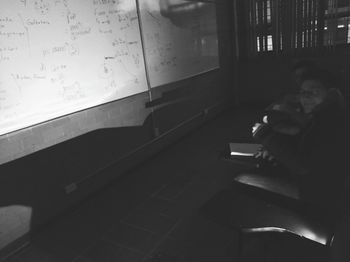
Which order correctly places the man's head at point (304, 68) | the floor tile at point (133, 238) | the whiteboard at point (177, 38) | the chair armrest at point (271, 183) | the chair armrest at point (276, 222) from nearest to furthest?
1. the chair armrest at point (276, 222)
2. the chair armrest at point (271, 183)
3. the man's head at point (304, 68)
4. the floor tile at point (133, 238)
5. the whiteboard at point (177, 38)

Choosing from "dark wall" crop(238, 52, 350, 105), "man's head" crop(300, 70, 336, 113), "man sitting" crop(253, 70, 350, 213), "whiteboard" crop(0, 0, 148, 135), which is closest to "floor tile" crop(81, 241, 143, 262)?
"whiteboard" crop(0, 0, 148, 135)

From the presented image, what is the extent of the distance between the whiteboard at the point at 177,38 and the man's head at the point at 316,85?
1893mm

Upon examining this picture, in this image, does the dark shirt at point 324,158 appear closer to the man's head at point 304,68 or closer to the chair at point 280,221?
the chair at point 280,221

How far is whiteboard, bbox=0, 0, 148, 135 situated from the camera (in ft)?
6.56

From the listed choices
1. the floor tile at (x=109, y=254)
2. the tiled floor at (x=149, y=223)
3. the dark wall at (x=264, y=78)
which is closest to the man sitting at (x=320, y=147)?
the tiled floor at (x=149, y=223)


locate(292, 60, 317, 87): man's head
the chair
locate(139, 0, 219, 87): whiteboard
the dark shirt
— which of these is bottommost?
the chair

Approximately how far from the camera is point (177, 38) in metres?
3.64

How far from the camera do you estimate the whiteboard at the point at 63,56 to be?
2.00 meters

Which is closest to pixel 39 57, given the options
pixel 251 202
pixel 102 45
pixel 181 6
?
pixel 102 45

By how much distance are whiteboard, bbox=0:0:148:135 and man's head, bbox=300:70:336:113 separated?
67.9 inches

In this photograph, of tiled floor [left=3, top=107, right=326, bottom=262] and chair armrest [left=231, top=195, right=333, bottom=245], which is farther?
tiled floor [left=3, top=107, right=326, bottom=262]

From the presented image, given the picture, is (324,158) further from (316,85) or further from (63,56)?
(63,56)

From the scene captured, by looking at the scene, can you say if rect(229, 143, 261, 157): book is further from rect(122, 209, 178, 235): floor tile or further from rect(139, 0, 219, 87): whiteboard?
rect(139, 0, 219, 87): whiteboard

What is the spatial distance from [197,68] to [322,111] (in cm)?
289
